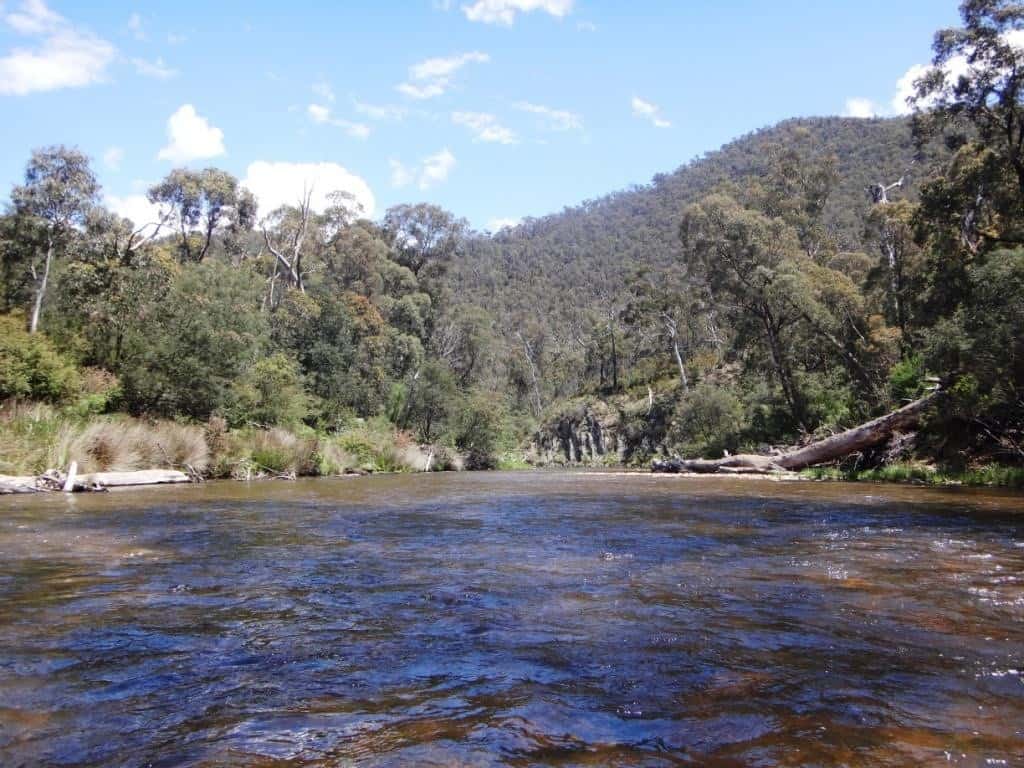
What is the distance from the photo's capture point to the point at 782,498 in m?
14.1

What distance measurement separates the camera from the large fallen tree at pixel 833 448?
1925cm

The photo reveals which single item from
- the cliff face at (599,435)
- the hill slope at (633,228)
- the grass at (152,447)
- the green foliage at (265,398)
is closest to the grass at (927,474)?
the grass at (152,447)

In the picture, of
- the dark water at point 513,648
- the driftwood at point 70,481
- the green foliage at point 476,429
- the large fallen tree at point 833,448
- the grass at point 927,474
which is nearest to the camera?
the dark water at point 513,648

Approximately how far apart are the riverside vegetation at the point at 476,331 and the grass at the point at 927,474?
91mm

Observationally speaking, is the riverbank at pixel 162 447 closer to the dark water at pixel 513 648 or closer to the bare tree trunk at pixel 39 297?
the bare tree trunk at pixel 39 297

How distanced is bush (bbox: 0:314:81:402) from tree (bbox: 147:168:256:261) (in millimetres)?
22849

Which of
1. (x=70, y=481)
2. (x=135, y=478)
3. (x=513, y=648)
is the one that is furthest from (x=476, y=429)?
(x=513, y=648)

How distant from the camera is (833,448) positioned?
2117cm

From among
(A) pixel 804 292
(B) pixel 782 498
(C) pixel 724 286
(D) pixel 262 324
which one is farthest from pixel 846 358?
(D) pixel 262 324

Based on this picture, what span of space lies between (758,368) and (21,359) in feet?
99.5

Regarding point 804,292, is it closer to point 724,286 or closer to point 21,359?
point 724,286

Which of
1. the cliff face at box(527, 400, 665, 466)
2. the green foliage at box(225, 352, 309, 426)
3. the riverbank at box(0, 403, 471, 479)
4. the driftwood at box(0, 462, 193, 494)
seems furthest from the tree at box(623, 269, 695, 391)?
the driftwood at box(0, 462, 193, 494)

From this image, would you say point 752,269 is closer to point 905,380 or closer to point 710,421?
point 710,421

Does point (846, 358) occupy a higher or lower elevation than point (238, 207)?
lower
